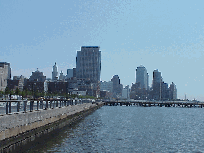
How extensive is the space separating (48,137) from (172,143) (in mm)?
14349

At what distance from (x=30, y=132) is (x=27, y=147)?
3.51 metres

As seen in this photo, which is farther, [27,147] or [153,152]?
[153,152]

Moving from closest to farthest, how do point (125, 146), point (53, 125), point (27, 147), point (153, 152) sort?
point (27, 147), point (153, 152), point (125, 146), point (53, 125)

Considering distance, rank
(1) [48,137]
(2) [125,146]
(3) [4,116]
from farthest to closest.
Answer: (1) [48,137], (2) [125,146], (3) [4,116]

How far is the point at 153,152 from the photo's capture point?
30.4 meters

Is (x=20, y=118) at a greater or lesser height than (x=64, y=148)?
greater

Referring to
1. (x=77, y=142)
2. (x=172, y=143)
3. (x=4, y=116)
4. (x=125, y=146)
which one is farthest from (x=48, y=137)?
(x=172, y=143)

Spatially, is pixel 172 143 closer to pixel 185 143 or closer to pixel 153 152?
pixel 185 143

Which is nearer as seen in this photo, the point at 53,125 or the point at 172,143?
the point at 172,143

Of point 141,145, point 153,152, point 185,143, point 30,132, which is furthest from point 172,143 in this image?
point 30,132

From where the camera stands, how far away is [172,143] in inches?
1442

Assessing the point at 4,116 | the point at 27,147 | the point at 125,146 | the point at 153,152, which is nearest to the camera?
the point at 4,116

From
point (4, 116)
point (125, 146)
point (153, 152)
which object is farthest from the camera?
point (125, 146)

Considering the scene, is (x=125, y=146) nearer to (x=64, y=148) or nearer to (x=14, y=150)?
(x=64, y=148)
